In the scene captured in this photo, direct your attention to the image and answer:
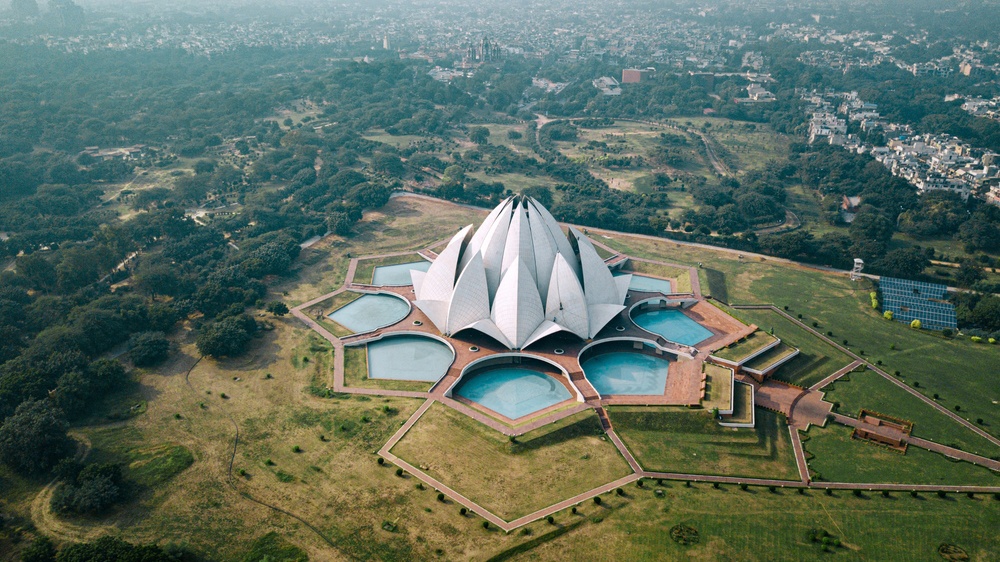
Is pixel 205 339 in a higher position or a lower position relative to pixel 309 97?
lower

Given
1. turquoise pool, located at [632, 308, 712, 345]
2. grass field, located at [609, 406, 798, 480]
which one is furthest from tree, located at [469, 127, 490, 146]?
grass field, located at [609, 406, 798, 480]

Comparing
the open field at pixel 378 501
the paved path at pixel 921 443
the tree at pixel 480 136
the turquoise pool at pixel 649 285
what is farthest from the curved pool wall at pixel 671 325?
the tree at pixel 480 136

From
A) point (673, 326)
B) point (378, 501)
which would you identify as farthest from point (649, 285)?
point (378, 501)

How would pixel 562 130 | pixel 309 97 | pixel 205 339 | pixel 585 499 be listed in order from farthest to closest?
pixel 309 97
pixel 562 130
pixel 205 339
pixel 585 499

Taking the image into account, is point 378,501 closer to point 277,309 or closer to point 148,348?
point 148,348

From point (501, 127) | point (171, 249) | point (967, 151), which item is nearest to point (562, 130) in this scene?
point (501, 127)

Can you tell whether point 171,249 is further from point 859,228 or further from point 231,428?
point 859,228
